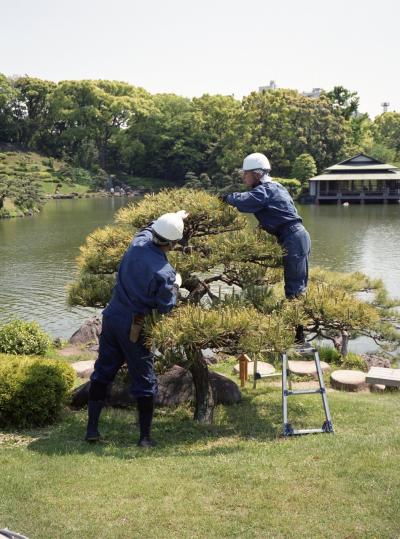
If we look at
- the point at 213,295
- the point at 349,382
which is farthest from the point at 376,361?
the point at 213,295

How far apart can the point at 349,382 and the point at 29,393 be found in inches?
184

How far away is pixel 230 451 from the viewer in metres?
5.19

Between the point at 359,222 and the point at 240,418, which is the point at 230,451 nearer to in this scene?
the point at 240,418

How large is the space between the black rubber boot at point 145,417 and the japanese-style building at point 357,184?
155 ft

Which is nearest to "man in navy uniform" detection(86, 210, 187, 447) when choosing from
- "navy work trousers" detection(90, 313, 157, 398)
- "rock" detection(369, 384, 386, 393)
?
"navy work trousers" detection(90, 313, 157, 398)

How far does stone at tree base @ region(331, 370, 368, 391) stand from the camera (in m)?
8.53

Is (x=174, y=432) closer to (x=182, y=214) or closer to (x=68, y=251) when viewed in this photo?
(x=182, y=214)

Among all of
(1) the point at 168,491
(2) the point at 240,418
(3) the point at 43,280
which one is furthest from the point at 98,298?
(3) the point at 43,280

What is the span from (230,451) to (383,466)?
1.34 meters

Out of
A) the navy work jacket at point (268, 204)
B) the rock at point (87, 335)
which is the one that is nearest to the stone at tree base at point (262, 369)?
the navy work jacket at point (268, 204)

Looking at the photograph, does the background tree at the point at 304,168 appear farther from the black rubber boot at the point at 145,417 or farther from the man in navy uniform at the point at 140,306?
the black rubber boot at the point at 145,417

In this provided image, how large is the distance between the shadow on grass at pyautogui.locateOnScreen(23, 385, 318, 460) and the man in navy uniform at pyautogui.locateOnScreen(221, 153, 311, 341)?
1.04m

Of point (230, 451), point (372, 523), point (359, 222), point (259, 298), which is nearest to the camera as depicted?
point (372, 523)

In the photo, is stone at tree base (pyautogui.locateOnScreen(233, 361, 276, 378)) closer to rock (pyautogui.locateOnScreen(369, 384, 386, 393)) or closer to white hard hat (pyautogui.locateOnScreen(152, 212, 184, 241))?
rock (pyautogui.locateOnScreen(369, 384, 386, 393))
